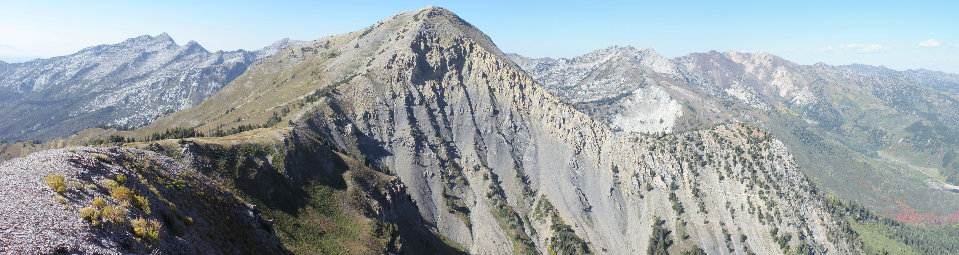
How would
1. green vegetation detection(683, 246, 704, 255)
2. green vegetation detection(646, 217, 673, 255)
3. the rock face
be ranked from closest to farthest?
the rock face
green vegetation detection(683, 246, 704, 255)
green vegetation detection(646, 217, 673, 255)

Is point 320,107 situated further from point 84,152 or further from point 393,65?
point 84,152

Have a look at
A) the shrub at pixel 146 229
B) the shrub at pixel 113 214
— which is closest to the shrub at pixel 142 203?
the shrub at pixel 146 229

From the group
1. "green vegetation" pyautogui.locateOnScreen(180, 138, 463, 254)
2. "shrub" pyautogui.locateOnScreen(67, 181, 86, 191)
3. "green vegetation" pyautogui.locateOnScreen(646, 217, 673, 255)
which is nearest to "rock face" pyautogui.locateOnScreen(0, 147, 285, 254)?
"shrub" pyautogui.locateOnScreen(67, 181, 86, 191)

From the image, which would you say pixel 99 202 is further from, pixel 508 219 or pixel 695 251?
pixel 695 251

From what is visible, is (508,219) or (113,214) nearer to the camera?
(113,214)

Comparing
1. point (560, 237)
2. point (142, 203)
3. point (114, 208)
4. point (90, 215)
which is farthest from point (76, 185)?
point (560, 237)

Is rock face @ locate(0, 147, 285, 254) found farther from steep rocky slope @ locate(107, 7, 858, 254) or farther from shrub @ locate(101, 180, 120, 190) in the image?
steep rocky slope @ locate(107, 7, 858, 254)

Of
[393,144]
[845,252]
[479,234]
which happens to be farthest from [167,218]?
[845,252]

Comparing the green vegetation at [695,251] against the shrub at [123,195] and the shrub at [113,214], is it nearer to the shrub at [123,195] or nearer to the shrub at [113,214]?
the shrub at [123,195]
